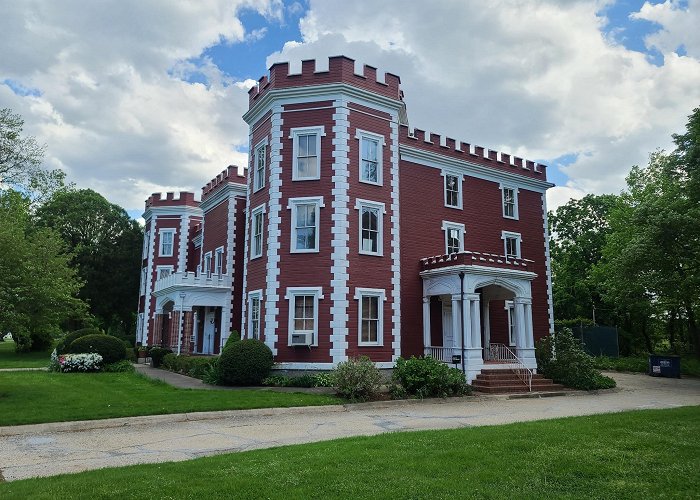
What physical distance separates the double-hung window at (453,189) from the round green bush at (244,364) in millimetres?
11181

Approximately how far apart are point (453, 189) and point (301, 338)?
10.4 meters

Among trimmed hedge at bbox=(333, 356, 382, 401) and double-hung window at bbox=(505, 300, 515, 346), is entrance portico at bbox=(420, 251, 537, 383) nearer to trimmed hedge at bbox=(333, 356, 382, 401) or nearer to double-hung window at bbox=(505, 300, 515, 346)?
double-hung window at bbox=(505, 300, 515, 346)

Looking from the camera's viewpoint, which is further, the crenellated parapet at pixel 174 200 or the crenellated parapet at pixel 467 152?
the crenellated parapet at pixel 174 200

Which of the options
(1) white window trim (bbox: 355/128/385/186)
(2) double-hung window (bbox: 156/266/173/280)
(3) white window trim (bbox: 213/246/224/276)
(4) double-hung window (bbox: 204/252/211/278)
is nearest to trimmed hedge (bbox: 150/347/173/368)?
(3) white window trim (bbox: 213/246/224/276)

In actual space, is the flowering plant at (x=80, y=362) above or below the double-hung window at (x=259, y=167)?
below

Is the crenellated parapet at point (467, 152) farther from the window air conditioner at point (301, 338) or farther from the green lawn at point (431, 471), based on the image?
the green lawn at point (431, 471)

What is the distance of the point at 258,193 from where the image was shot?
74.2ft

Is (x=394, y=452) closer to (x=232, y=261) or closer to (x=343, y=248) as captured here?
(x=343, y=248)

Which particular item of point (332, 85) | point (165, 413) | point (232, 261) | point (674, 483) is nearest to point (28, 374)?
point (232, 261)

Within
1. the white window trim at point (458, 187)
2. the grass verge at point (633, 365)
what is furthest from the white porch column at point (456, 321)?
the grass verge at point (633, 365)

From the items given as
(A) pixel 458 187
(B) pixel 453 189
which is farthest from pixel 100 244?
(A) pixel 458 187

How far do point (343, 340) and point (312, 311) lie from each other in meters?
1.62

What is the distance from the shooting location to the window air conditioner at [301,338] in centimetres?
1966

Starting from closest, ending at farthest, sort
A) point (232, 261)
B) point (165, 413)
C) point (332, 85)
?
point (165, 413) < point (332, 85) < point (232, 261)
